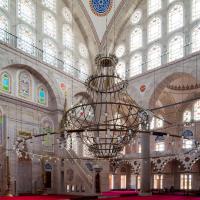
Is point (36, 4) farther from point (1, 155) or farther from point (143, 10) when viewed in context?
point (1, 155)

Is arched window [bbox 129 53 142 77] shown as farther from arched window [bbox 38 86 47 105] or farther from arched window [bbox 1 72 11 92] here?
arched window [bbox 1 72 11 92]

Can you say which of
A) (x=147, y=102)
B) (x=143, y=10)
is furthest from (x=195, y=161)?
(x=143, y=10)

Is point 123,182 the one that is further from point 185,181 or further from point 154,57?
point 154,57

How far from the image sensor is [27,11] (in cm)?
1606

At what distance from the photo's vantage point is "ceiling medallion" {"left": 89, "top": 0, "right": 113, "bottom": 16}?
18.1 metres

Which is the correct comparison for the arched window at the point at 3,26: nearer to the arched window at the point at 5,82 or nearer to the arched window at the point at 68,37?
the arched window at the point at 5,82

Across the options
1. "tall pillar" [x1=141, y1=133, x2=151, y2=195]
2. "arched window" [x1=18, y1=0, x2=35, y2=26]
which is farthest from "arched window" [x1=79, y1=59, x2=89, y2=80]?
"tall pillar" [x1=141, y1=133, x2=151, y2=195]

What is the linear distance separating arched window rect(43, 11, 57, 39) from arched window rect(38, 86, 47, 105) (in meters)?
3.16

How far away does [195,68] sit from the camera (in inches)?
569

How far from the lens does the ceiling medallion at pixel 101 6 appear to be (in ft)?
59.3

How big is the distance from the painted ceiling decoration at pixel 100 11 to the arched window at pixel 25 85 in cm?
572

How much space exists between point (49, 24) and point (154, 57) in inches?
240

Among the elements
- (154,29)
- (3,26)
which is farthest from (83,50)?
(3,26)

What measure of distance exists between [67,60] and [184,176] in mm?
9970
